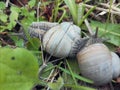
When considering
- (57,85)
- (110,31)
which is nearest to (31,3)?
(110,31)

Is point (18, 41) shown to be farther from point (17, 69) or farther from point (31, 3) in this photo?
point (17, 69)

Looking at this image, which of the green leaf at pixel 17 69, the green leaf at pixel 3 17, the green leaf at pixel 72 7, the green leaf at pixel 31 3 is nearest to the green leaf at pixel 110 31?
the green leaf at pixel 72 7

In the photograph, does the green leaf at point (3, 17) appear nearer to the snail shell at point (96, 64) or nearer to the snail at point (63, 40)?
the snail at point (63, 40)

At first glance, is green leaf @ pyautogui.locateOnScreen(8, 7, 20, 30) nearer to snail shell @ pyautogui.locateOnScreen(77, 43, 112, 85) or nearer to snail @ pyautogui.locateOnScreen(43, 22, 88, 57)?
snail @ pyautogui.locateOnScreen(43, 22, 88, 57)

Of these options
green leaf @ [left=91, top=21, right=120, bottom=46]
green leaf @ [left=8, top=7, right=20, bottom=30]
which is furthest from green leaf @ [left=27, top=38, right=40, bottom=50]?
green leaf @ [left=91, top=21, right=120, bottom=46]

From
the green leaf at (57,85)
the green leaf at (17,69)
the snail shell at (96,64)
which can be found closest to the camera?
the green leaf at (17,69)
